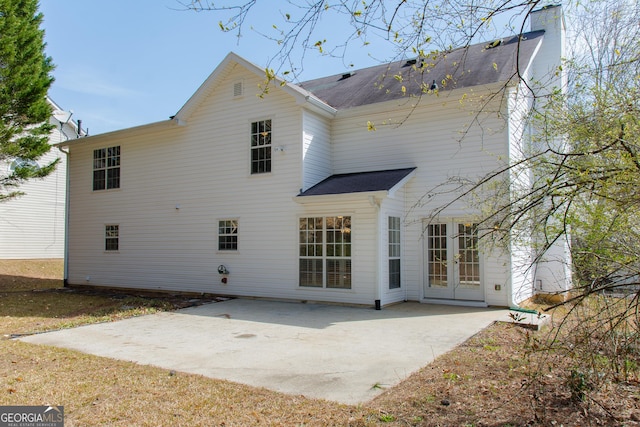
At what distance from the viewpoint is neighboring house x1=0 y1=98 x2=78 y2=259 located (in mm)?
21281

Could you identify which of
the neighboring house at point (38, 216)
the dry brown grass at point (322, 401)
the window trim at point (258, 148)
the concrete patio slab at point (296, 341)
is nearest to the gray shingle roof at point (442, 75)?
the window trim at point (258, 148)

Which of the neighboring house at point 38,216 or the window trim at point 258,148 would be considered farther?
the neighboring house at point 38,216

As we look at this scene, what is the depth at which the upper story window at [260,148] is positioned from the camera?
1269 cm

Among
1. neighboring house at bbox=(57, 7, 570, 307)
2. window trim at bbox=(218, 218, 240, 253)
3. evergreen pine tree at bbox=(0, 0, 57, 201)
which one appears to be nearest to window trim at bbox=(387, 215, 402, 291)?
neighboring house at bbox=(57, 7, 570, 307)

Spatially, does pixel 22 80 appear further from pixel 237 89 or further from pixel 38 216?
pixel 38 216

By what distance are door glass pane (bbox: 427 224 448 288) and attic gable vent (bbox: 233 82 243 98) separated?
264 inches

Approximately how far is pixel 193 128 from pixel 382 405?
11.6 metres

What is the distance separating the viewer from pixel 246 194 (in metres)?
13.0

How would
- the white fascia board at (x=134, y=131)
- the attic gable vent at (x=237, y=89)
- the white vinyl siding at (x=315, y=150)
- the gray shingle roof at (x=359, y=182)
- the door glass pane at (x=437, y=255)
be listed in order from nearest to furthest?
the gray shingle roof at (x=359, y=182) → the door glass pane at (x=437, y=255) → the white vinyl siding at (x=315, y=150) → the attic gable vent at (x=237, y=89) → the white fascia board at (x=134, y=131)

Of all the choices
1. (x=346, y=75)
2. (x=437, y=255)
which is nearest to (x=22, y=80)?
(x=346, y=75)

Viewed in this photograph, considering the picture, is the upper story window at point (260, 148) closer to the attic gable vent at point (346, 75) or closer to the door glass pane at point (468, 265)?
the attic gable vent at point (346, 75)

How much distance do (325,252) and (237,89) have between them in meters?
5.57

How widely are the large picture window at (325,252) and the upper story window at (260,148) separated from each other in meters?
2.04

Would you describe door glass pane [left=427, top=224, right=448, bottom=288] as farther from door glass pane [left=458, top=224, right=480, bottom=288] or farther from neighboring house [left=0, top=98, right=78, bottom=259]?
neighboring house [left=0, top=98, right=78, bottom=259]
